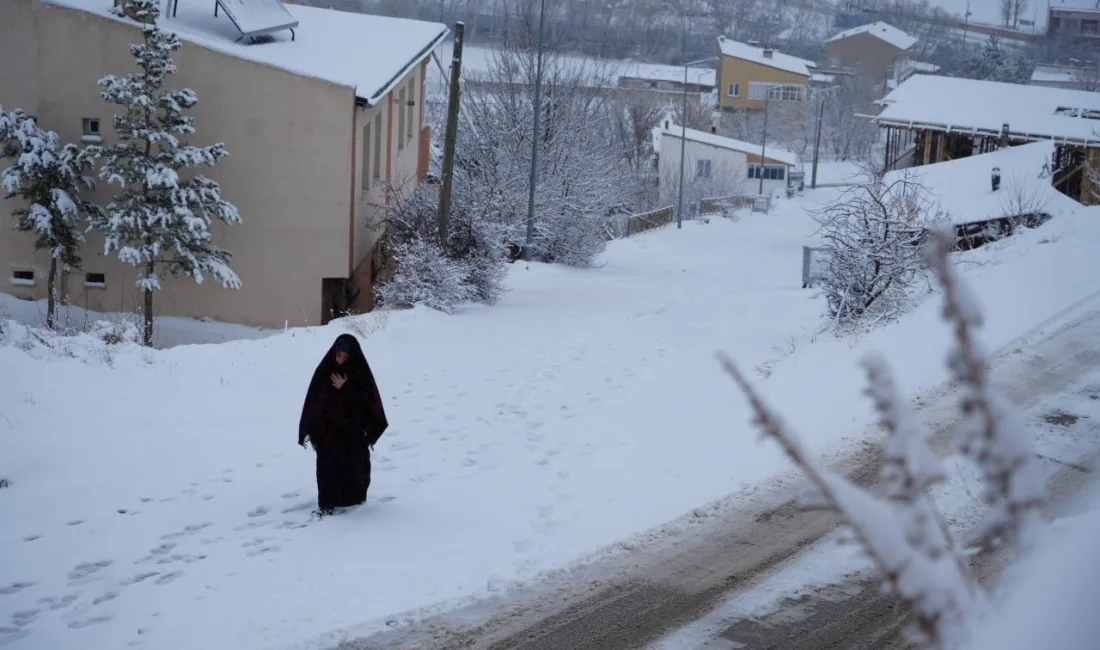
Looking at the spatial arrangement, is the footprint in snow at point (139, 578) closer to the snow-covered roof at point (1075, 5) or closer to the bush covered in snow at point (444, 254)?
the bush covered in snow at point (444, 254)

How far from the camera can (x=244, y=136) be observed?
23.6m

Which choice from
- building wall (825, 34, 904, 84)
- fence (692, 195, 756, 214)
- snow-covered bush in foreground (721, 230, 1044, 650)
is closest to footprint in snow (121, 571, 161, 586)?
snow-covered bush in foreground (721, 230, 1044, 650)

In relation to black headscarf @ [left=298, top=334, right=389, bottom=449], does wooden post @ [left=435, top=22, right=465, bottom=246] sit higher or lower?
higher

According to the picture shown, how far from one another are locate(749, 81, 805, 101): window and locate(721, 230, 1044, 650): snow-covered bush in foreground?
9618 centimetres

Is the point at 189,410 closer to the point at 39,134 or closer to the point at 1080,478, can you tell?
the point at 1080,478

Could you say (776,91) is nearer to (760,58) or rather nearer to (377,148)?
(760,58)

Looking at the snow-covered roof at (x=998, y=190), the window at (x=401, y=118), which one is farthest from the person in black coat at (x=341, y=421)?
the window at (x=401, y=118)

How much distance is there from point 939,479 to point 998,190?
29.8 metres

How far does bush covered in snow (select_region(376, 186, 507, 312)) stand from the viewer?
1850 centimetres

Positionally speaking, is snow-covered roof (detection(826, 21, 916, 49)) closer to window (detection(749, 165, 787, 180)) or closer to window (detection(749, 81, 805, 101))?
window (detection(749, 81, 805, 101))

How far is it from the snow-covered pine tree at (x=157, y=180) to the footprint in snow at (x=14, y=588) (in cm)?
1607

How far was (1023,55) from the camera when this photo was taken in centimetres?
10694

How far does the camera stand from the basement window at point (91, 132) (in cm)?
2402

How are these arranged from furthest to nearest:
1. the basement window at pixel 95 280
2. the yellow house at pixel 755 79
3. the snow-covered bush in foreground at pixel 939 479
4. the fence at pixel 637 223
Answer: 1. the yellow house at pixel 755 79
2. the fence at pixel 637 223
3. the basement window at pixel 95 280
4. the snow-covered bush in foreground at pixel 939 479
